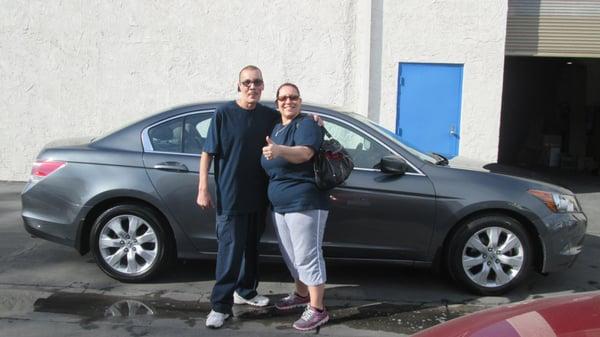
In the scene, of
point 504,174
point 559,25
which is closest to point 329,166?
point 504,174

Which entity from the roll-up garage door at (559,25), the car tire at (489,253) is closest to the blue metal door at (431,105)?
the roll-up garage door at (559,25)

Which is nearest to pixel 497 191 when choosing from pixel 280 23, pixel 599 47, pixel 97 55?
pixel 280 23

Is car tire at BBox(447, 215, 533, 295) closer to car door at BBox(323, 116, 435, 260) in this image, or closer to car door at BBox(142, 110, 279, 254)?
car door at BBox(323, 116, 435, 260)

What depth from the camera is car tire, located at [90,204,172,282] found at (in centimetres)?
478

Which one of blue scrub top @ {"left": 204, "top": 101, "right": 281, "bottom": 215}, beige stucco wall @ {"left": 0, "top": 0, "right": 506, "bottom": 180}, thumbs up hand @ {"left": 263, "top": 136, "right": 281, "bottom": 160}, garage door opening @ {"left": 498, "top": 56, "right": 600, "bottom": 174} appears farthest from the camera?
garage door opening @ {"left": 498, "top": 56, "right": 600, "bottom": 174}

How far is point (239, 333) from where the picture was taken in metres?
3.99

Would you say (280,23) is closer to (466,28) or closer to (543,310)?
(466,28)

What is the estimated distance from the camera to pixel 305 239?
154 inches

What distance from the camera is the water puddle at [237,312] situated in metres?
4.21

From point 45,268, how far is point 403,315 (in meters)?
3.25

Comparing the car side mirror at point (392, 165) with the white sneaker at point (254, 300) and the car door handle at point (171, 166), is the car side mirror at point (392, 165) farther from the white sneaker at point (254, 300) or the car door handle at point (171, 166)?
the car door handle at point (171, 166)

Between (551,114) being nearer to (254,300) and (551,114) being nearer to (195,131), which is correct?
(195,131)

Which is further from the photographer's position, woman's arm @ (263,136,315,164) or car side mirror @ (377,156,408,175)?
car side mirror @ (377,156,408,175)

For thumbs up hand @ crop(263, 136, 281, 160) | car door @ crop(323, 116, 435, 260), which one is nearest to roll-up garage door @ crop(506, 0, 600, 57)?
car door @ crop(323, 116, 435, 260)
